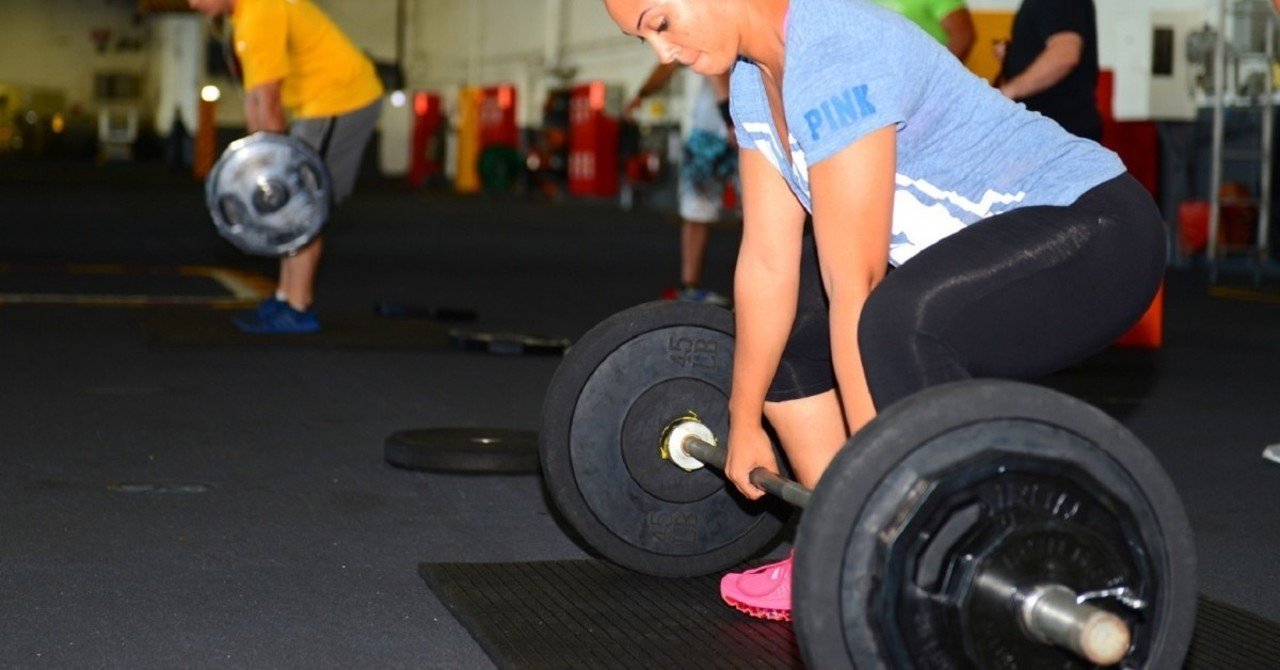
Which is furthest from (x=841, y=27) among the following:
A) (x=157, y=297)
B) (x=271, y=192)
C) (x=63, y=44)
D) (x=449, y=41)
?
(x=63, y=44)

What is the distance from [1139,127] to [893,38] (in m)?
9.67

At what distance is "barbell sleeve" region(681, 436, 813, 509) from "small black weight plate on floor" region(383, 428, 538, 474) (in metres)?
1.05

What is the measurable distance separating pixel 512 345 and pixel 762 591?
3.09m

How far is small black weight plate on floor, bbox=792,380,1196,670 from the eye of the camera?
5.32 ft

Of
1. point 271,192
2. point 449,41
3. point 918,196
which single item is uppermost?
point 449,41

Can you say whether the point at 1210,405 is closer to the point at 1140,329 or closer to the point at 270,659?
the point at 1140,329

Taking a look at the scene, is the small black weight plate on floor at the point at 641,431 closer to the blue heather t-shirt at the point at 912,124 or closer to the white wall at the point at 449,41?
the blue heather t-shirt at the point at 912,124

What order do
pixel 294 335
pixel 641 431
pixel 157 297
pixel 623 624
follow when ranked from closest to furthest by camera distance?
pixel 623 624
pixel 641 431
pixel 294 335
pixel 157 297

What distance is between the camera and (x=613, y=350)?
98.1 inches

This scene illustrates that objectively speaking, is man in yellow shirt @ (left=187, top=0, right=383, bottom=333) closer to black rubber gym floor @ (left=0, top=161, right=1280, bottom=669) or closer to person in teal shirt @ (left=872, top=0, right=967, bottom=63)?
black rubber gym floor @ (left=0, top=161, right=1280, bottom=669)

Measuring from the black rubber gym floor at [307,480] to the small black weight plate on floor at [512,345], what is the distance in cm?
4

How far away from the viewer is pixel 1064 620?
5.31ft

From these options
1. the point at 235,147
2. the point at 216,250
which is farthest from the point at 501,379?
the point at 216,250

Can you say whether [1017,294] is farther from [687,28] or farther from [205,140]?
[205,140]
